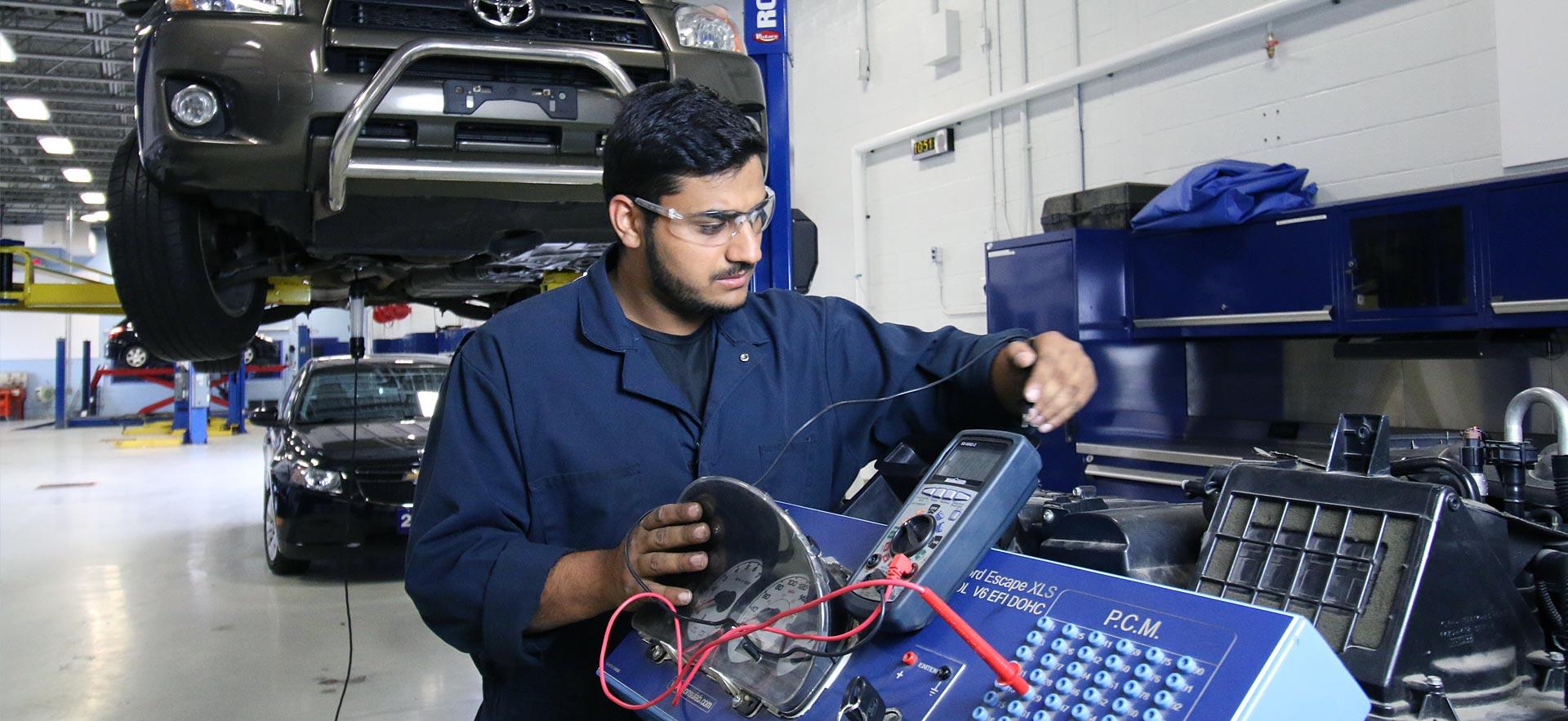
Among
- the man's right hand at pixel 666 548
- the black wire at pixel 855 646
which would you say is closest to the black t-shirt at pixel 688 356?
the man's right hand at pixel 666 548

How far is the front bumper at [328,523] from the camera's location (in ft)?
15.9

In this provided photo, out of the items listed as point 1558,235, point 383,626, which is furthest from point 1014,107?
point 383,626

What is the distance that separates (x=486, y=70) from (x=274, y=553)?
3403 mm

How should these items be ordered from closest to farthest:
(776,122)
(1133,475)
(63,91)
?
(776,122) → (1133,475) → (63,91)

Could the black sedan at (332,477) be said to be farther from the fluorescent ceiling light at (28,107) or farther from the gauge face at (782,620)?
the fluorescent ceiling light at (28,107)

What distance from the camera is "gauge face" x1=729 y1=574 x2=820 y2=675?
0.93 meters

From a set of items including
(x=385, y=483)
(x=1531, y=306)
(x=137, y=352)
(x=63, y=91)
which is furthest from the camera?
(x=137, y=352)

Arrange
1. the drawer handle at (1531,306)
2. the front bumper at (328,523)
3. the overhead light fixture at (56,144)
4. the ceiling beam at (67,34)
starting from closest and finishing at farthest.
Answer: the drawer handle at (1531,306) → the front bumper at (328,523) → the ceiling beam at (67,34) → the overhead light fixture at (56,144)

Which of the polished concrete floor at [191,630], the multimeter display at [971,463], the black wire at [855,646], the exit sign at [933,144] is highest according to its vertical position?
the exit sign at [933,144]

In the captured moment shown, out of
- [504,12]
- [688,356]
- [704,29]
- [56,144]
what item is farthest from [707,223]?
[56,144]

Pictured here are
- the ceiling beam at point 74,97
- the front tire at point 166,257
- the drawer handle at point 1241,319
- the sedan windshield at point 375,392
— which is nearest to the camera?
the front tire at point 166,257

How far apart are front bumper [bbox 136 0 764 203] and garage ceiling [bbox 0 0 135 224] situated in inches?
224

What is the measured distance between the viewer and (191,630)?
4262 millimetres

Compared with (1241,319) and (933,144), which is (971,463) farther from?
(933,144)
